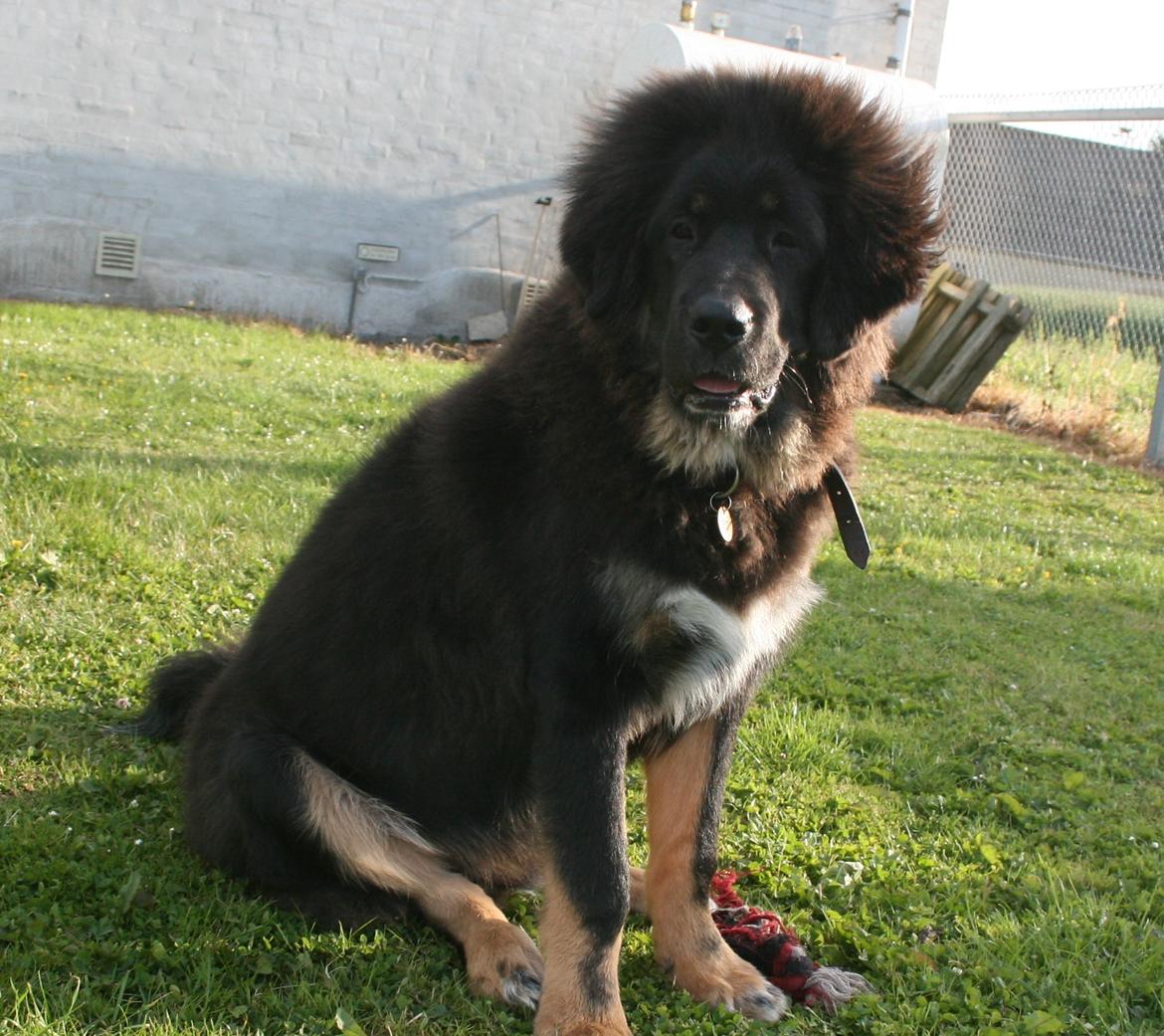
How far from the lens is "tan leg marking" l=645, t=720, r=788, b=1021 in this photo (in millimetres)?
3277

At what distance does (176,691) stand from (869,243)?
2696 millimetres

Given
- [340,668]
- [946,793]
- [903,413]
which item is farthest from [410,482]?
[903,413]

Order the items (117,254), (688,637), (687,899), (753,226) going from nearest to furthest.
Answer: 1. (688,637)
2. (753,226)
3. (687,899)
4. (117,254)

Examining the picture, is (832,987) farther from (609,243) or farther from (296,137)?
(296,137)

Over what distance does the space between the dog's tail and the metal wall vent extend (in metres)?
11.1

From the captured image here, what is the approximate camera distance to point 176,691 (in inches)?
166

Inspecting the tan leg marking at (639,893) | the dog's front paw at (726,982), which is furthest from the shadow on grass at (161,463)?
the dog's front paw at (726,982)

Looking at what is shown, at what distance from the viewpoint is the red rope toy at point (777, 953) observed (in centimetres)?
328

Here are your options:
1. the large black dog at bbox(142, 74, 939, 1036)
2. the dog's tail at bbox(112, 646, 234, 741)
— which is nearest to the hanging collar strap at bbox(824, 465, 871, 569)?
the large black dog at bbox(142, 74, 939, 1036)

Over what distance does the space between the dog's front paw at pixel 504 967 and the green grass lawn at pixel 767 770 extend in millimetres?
63

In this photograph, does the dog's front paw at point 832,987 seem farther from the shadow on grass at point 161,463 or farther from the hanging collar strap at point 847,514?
the shadow on grass at point 161,463

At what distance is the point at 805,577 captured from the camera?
3.47m

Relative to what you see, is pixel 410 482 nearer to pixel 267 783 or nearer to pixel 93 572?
pixel 267 783

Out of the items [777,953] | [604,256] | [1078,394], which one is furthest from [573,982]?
[1078,394]
